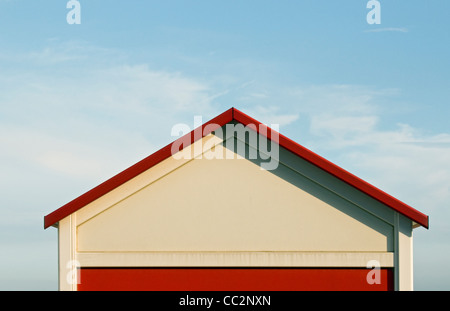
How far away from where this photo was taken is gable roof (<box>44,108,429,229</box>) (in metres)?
10.7

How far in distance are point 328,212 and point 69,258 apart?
545 centimetres

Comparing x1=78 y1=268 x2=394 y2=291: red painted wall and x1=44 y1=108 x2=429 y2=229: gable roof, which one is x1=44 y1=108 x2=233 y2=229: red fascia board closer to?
x1=44 y1=108 x2=429 y2=229: gable roof

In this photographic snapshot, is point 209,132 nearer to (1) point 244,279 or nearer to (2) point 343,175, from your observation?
(2) point 343,175

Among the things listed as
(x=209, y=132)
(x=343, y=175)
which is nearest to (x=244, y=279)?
(x=343, y=175)

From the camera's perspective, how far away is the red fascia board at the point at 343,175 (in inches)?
418

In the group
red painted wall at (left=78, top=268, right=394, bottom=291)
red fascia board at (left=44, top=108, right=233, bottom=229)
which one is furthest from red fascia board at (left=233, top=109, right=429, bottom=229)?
red painted wall at (left=78, top=268, right=394, bottom=291)

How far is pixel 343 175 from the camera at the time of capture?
1080 centimetres

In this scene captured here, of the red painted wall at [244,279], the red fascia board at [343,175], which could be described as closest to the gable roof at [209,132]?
the red fascia board at [343,175]

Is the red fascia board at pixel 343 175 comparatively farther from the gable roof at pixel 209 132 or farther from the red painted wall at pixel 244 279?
the red painted wall at pixel 244 279

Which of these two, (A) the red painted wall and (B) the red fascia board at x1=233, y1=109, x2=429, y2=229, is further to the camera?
(A) the red painted wall

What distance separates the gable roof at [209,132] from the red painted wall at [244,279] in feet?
4.78

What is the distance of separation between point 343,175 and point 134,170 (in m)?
4.22

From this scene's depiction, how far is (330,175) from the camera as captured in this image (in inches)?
435
